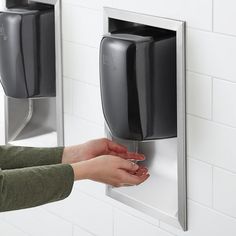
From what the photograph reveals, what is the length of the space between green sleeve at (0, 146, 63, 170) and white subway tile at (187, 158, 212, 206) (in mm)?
304

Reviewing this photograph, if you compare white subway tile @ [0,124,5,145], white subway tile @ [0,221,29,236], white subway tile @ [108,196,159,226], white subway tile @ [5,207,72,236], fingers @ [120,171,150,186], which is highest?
fingers @ [120,171,150,186]

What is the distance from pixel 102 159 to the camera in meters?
1.72

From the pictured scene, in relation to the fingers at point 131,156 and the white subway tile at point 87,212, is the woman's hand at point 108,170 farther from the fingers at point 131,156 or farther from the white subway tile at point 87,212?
the white subway tile at point 87,212

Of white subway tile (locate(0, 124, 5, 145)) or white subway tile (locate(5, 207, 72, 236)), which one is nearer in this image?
white subway tile (locate(5, 207, 72, 236))

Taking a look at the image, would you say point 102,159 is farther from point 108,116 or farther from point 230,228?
point 230,228

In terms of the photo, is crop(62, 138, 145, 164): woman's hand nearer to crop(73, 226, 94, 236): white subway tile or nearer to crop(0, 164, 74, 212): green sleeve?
crop(0, 164, 74, 212): green sleeve

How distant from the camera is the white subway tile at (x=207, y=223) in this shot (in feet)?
5.51

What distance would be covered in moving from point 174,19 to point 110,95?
22 centimetres

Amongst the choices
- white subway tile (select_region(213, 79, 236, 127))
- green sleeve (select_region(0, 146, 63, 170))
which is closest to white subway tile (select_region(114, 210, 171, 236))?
green sleeve (select_region(0, 146, 63, 170))

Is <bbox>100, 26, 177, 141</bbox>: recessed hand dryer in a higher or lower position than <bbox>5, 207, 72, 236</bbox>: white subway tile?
higher

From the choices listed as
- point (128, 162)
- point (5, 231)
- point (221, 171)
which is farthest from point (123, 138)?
point (5, 231)

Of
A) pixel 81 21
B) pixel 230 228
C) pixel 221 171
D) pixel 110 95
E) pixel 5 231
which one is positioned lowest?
pixel 5 231

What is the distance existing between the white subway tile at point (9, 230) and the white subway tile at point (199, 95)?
89cm

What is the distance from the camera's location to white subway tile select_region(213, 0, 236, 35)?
1.54 m
